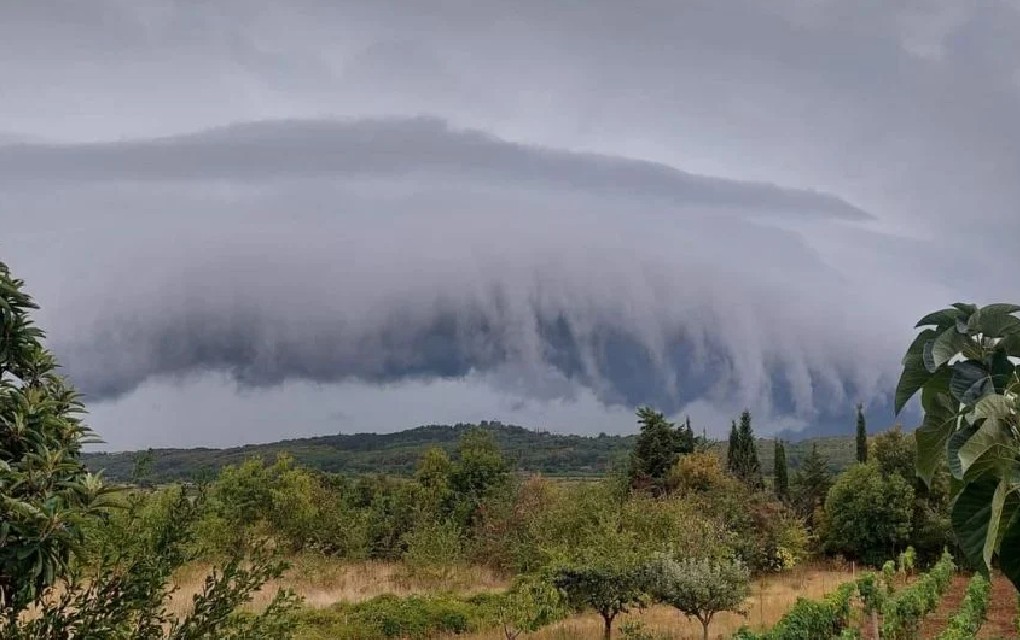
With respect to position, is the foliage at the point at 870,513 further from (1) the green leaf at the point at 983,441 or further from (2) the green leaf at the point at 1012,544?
(1) the green leaf at the point at 983,441

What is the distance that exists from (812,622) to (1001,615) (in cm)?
1071

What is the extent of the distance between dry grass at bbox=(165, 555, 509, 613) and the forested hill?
71210 millimetres

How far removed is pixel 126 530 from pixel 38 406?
1367 mm

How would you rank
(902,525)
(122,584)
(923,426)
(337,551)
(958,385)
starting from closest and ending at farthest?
(958,385) < (923,426) < (122,584) < (337,551) < (902,525)

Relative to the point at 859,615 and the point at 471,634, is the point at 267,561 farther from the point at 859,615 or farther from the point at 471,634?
the point at 859,615

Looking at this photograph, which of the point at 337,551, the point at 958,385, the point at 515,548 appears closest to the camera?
the point at 958,385

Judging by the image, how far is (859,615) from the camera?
1994cm

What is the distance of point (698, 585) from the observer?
1569cm

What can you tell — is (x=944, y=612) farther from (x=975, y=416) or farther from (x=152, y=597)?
(x=975, y=416)

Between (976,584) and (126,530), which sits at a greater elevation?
(126,530)

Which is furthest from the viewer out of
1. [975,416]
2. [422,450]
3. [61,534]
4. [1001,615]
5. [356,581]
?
[422,450]

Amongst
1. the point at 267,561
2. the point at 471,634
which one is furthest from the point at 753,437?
the point at 267,561

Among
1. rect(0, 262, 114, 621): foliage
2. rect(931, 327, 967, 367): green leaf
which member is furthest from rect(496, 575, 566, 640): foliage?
rect(931, 327, 967, 367): green leaf

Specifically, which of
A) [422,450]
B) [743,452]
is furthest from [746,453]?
[422,450]
